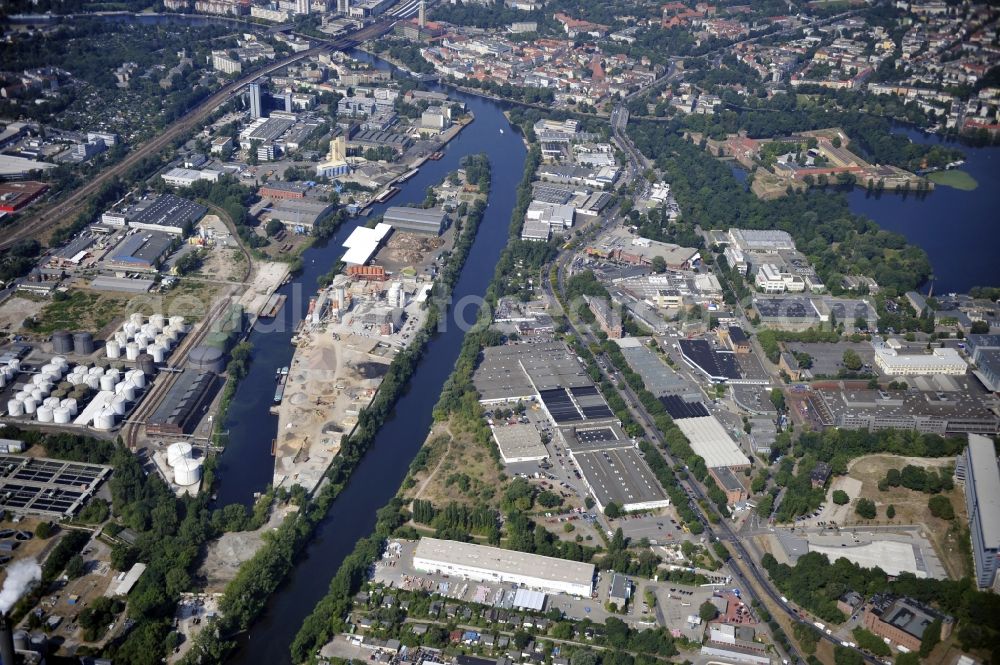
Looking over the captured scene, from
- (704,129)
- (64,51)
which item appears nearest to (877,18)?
(704,129)

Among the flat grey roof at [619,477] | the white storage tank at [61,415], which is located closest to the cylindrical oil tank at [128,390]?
the white storage tank at [61,415]

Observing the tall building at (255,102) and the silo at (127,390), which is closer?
the silo at (127,390)

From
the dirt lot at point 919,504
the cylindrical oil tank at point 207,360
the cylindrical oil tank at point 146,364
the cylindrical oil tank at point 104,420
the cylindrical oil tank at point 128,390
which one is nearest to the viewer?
the dirt lot at point 919,504

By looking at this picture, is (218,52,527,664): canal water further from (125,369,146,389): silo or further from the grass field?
the grass field

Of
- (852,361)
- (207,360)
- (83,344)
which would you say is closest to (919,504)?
(852,361)

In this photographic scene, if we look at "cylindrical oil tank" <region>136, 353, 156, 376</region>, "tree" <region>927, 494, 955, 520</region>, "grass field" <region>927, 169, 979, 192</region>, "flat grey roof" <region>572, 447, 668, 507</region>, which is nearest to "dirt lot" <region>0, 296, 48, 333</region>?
"cylindrical oil tank" <region>136, 353, 156, 376</region>

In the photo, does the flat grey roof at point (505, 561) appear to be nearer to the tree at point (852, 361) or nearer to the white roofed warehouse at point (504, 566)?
the white roofed warehouse at point (504, 566)

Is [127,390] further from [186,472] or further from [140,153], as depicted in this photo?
[140,153]
